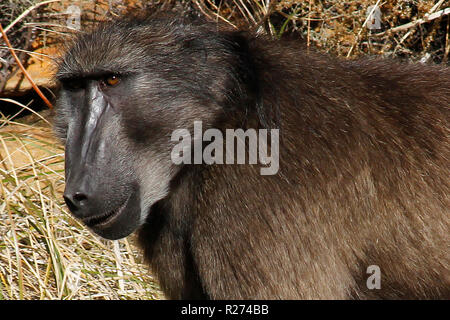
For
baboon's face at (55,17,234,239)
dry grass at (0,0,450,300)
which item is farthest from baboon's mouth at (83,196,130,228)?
dry grass at (0,0,450,300)

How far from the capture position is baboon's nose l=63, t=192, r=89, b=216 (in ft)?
7.38

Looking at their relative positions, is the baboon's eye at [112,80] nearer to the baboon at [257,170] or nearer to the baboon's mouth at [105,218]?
the baboon at [257,170]

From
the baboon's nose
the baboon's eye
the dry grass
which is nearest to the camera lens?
the baboon's nose

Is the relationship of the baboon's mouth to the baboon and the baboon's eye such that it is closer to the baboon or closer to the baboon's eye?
the baboon

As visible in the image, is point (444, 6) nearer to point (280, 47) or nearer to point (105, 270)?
point (280, 47)

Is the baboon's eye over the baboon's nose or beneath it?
over

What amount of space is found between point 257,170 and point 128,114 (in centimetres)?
50

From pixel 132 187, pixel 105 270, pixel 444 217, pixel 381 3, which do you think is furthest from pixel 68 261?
pixel 381 3

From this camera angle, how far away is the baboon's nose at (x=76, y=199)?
225 cm

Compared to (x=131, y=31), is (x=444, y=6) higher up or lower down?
higher up

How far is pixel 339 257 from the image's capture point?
7.79ft

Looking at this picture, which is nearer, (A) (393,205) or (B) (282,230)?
(B) (282,230)

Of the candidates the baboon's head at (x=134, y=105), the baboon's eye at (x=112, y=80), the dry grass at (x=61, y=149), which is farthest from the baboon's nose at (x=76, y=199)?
the dry grass at (x=61, y=149)

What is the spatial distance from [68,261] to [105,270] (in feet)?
0.69
